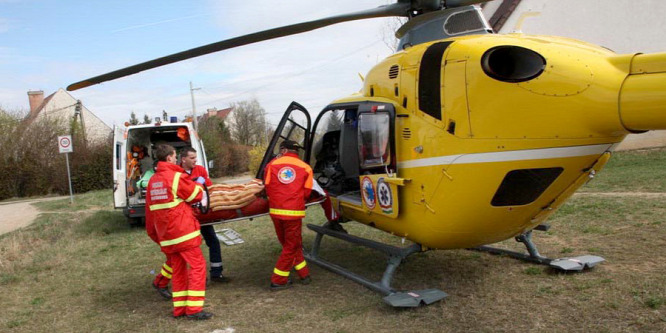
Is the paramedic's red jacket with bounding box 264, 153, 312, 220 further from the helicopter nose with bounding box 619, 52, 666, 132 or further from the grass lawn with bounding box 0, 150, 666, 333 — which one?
the helicopter nose with bounding box 619, 52, 666, 132

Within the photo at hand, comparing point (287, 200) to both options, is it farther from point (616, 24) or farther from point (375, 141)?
point (616, 24)

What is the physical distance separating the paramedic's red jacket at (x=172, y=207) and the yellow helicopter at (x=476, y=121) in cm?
155

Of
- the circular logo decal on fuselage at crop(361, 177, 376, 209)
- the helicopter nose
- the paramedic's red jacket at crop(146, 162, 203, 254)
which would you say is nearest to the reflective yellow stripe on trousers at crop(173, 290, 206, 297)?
the paramedic's red jacket at crop(146, 162, 203, 254)

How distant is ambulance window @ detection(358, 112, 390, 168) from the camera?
491 cm

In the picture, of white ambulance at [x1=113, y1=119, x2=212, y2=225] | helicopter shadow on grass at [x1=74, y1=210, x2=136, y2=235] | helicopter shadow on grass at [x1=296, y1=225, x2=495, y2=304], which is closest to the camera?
helicopter shadow on grass at [x1=296, y1=225, x2=495, y2=304]

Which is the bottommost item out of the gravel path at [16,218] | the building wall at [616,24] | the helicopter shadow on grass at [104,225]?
the gravel path at [16,218]

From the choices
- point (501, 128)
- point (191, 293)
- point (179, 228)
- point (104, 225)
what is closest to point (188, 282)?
point (191, 293)

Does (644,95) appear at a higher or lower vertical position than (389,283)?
higher

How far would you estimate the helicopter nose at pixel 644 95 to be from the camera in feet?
10.8

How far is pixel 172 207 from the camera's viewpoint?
16.0 feet

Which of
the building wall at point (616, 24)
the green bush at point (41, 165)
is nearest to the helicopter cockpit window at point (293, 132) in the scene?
the building wall at point (616, 24)

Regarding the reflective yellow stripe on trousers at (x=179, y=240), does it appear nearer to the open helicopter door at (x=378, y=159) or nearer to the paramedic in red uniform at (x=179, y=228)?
the paramedic in red uniform at (x=179, y=228)

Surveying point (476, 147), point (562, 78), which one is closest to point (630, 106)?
point (562, 78)

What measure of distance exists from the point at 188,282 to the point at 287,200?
4.62 feet
